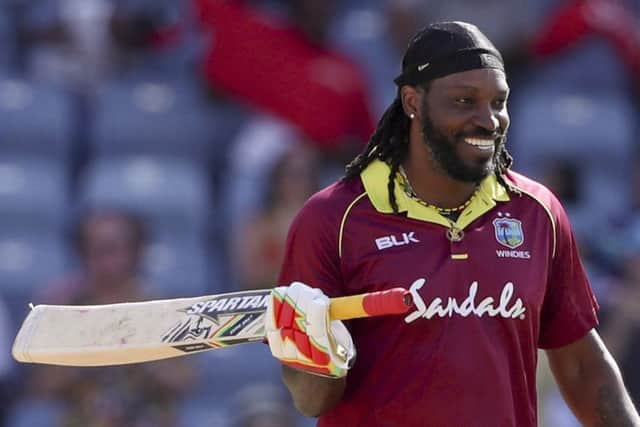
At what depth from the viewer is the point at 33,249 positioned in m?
7.23

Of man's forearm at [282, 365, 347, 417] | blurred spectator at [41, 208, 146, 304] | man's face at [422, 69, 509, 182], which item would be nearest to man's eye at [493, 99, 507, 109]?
man's face at [422, 69, 509, 182]

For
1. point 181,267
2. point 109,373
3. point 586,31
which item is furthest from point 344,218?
point 586,31

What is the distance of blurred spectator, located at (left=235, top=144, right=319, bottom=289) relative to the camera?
275 inches

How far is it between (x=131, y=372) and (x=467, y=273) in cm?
321

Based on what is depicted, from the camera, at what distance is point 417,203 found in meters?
3.60

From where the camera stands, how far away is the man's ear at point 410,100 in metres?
3.60

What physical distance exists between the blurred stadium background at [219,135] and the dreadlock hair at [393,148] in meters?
2.96

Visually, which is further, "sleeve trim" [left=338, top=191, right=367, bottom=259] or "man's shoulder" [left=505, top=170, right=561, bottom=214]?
"man's shoulder" [left=505, top=170, right=561, bottom=214]

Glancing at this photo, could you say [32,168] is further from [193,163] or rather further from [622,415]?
[622,415]

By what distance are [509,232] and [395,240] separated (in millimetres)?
306

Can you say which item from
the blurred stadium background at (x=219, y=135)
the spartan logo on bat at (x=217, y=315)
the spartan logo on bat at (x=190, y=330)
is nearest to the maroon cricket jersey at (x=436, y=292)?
the spartan logo on bat at (x=217, y=315)

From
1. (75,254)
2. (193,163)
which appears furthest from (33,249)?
(193,163)

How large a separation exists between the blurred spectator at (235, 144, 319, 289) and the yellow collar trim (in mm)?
3308

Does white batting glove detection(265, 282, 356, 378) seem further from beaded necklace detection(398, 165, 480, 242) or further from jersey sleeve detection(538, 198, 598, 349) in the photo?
jersey sleeve detection(538, 198, 598, 349)
